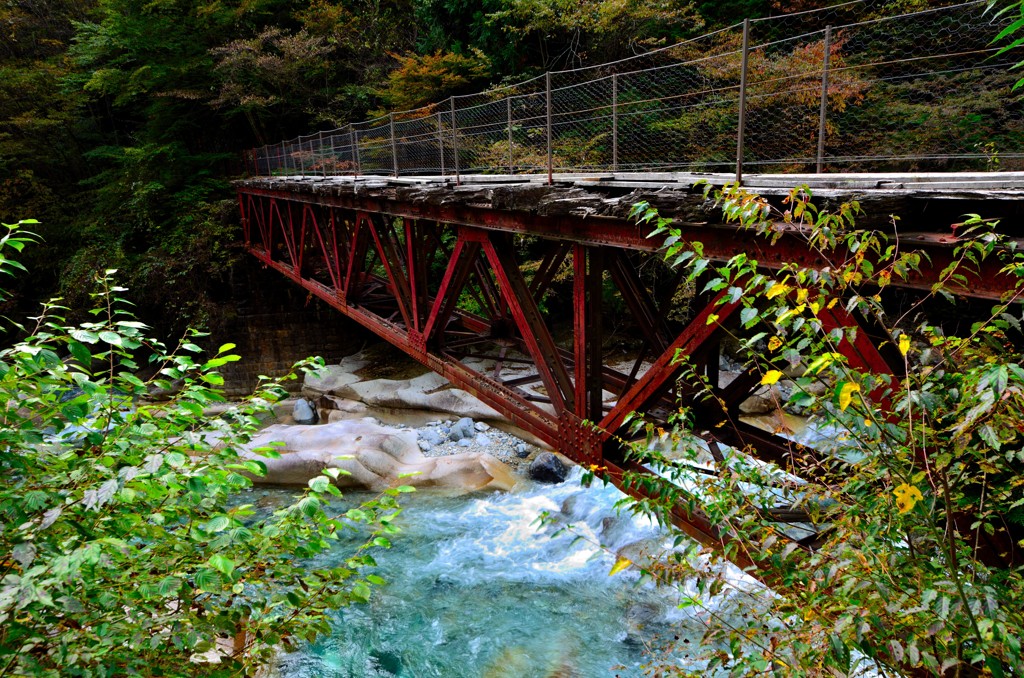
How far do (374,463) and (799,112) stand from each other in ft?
31.3

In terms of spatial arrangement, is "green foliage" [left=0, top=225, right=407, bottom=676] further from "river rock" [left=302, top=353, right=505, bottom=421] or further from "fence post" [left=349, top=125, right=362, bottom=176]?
"river rock" [left=302, top=353, right=505, bottom=421]

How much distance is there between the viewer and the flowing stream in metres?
7.09

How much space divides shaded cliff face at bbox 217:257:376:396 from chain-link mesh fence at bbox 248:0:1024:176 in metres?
12.9

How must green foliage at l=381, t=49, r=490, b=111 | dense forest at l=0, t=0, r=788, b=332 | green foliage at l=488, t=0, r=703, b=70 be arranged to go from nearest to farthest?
green foliage at l=488, t=0, r=703, b=70, green foliage at l=381, t=49, r=490, b=111, dense forest at l=0, t=0, r=788, b=332

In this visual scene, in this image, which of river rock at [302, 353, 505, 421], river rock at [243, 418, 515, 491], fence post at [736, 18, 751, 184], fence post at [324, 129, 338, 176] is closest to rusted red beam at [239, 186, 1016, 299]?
fence post at [736, 18, 751, 184]

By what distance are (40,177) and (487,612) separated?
2600cm

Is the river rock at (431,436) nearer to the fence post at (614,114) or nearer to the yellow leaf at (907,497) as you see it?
the fence post at (614,114)

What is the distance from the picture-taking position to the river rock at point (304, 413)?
52.2 feet

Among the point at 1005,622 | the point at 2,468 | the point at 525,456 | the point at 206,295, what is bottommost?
the point at 525,456

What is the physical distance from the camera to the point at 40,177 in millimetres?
24188

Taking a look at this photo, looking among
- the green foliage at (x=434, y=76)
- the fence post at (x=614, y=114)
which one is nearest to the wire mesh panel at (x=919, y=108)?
the fence post at (x=614, y=114)

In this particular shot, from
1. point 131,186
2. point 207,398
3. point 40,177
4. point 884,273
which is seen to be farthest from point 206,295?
point 884,273

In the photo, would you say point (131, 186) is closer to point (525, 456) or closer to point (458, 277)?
point (525, 456)

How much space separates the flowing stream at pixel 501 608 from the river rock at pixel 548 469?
1267mm
